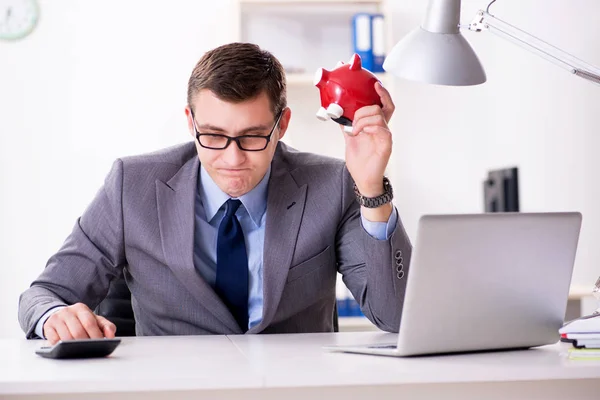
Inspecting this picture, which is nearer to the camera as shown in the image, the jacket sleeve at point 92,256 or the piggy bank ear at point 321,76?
the piggy bank ear at point 321,76

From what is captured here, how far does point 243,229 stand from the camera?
1971mm

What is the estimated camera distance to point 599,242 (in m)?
3.15

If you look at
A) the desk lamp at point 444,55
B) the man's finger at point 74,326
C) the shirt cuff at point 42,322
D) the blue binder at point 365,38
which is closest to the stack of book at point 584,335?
the desk lamp at point 444,55

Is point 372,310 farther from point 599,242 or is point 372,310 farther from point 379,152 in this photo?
point 599,242

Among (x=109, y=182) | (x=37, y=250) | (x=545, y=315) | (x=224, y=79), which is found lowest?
(x=37, y=250)

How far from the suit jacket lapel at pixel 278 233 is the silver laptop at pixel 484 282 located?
52 centimetres

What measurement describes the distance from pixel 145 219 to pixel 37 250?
1.95m

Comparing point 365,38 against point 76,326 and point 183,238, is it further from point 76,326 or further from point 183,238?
point 76,326

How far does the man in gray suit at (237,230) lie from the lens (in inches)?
70.8

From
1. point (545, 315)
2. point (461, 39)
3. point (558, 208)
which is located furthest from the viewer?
point (558, 208)

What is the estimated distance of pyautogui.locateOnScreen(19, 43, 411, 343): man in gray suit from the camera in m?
1.80

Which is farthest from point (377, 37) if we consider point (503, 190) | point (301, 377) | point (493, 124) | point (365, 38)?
point (301, 377)

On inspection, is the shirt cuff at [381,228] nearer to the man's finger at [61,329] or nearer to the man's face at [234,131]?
the man's face at [234,131]

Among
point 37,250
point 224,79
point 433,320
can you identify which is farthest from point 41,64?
point 433,320
